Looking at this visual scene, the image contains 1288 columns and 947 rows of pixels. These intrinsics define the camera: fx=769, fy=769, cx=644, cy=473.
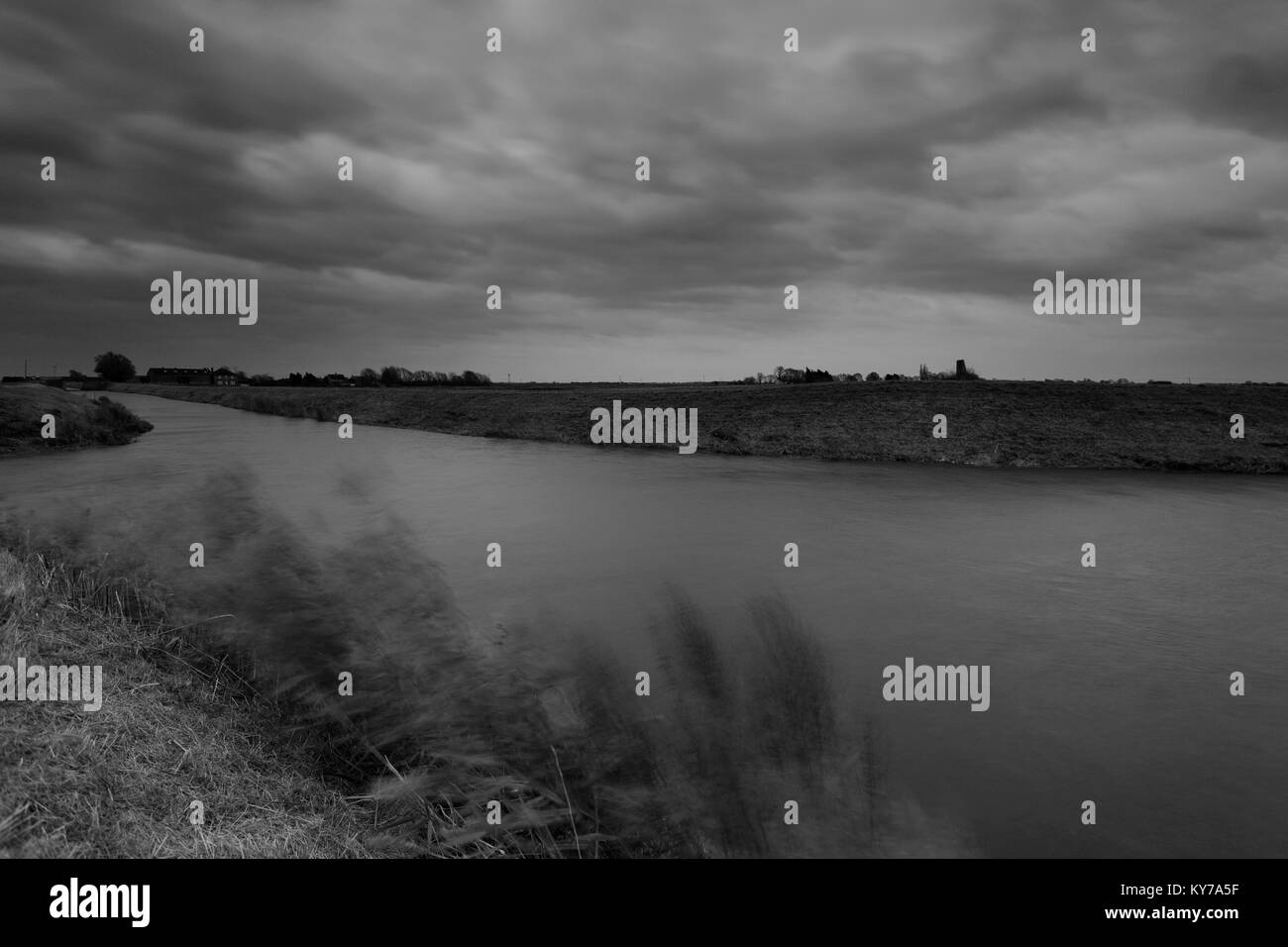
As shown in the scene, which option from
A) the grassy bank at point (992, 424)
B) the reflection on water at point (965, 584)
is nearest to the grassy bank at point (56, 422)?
the reflection on water at point (965, 584)

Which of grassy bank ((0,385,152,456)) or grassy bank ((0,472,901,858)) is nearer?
grassy bank ((0,472,901,858))

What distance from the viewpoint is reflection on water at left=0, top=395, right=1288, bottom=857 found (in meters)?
5.16

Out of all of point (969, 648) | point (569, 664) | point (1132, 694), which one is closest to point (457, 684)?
point (569, 664)

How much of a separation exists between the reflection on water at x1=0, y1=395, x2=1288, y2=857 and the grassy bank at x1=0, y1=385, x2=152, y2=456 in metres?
3.29

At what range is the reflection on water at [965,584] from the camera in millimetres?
5164

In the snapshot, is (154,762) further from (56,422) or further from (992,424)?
(992,424)

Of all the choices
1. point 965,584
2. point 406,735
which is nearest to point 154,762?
point 406,735

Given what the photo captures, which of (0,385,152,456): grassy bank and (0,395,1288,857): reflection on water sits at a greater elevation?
(0,385,152,456): grassy bank

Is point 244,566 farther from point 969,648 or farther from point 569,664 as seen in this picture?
point 969,648

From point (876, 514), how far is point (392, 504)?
10.2m

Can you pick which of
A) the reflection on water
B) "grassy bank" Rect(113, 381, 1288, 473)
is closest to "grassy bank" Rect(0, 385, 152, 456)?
the reflection on water

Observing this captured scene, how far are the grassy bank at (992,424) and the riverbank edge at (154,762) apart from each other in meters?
21.6

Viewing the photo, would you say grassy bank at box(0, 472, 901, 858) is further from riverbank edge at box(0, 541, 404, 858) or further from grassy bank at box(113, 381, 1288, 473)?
grassy bank at box(113, 381, 1288, 473)
